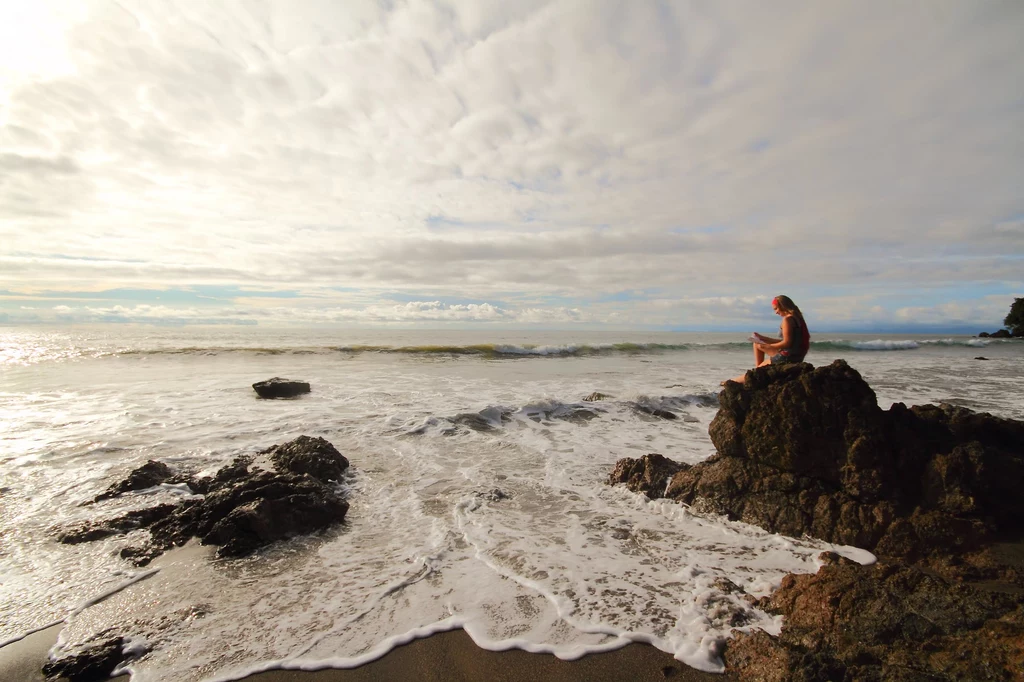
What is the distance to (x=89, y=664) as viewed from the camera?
3.16 m

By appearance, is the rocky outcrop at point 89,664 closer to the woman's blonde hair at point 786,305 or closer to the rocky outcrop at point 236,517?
the rocky outcrop at point 236,517

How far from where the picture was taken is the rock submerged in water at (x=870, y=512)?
2768mm

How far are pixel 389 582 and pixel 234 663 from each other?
4.11 feet

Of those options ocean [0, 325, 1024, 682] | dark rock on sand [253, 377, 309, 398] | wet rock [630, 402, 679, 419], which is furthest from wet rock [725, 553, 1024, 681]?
dark rock on sand [253, 377, 309, 398]

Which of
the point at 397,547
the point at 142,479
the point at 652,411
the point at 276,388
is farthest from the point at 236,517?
the point at 652,411

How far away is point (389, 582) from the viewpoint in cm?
418

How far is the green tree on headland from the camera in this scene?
56.9 m

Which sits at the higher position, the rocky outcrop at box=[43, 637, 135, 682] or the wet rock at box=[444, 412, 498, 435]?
the wet rock at box=[444, 412, 498, 435]

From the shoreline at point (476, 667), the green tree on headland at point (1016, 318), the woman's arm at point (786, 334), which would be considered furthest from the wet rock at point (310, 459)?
the green tree on headland at point (1016, 318)

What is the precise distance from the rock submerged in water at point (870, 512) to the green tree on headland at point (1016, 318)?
246 feet

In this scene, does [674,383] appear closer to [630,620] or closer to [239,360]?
[630,620]

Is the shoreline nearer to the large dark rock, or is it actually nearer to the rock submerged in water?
the rock submerged in water

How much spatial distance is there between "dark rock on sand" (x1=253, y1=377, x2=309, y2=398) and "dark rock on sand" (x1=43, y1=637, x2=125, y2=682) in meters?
10.2

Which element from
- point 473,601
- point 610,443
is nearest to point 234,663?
point 473,601
